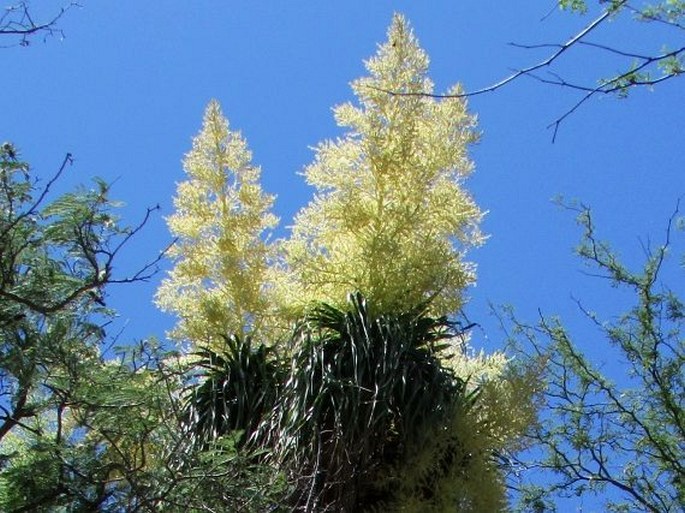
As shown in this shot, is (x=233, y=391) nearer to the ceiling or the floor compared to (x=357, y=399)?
nearer to the ceiling

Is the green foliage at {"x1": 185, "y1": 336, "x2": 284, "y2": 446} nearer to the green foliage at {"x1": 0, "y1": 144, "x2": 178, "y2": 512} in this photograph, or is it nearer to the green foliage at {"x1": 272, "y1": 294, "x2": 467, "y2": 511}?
the green foliage at {"x1": 272, "y1": 294, "x2": 467, "y2": 511}

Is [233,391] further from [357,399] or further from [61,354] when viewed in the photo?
[61,354]

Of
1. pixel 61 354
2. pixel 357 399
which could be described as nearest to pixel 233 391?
pixel 357 399

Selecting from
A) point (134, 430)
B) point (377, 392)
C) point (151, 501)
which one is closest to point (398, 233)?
point (377, 392)

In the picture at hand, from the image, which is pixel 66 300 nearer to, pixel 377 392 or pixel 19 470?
pixel 19 470

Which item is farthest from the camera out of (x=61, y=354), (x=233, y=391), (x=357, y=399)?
(x=233, y=391)

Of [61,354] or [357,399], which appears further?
[357,399]

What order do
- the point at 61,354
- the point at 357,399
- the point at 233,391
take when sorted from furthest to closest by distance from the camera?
the point at 233,391 < the point at 357,399 < the point at 61,354

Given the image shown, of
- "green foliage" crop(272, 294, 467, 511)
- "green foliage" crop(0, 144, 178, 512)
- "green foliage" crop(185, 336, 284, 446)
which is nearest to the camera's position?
"green foliage" crop(0, 144, 178, 512)

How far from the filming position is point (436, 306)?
6.68m

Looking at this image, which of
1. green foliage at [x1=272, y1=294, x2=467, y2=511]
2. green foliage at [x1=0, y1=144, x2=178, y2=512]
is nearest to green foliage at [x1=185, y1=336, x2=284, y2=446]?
green foliage at [x1=272, y1=294, x2=467, y2=511]

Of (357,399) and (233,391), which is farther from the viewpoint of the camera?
(233,391)

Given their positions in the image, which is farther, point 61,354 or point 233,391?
point 233,391

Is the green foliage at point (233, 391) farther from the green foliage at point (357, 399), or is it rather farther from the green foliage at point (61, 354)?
the green foliage at point (61, 354)
